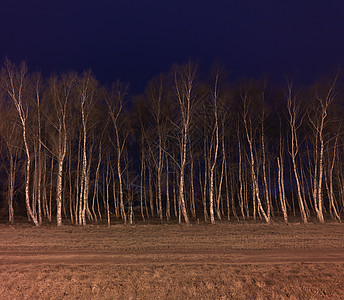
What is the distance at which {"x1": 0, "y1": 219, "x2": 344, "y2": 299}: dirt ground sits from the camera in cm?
702

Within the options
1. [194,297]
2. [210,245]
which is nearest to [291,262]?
[210,245]

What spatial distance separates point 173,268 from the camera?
8289 mm

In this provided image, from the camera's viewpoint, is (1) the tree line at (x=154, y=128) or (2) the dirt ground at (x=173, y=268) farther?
(1) the tree line at (x=154, y=128)

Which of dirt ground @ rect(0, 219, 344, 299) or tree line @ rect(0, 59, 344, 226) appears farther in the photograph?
tree line @ rect(0, 59, 344, 226)

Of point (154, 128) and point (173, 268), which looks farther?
point (154, 128)

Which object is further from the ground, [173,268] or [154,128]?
[154,128]

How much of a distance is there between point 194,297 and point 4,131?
2413 centimetres

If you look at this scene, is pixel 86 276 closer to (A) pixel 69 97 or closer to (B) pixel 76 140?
(A) pixel 69 97

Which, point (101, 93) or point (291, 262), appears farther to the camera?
point (101, 93)

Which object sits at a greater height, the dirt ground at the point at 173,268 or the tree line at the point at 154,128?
the tree line at the point at 154,128

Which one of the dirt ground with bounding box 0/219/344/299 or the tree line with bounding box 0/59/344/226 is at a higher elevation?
the tree line with bounding box 0/59/344/226

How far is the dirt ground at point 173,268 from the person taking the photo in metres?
7.02

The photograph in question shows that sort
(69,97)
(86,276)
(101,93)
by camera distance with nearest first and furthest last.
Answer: (86,276)
(69,97)
(101,93)

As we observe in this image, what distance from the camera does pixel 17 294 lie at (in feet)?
22.5
